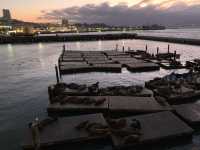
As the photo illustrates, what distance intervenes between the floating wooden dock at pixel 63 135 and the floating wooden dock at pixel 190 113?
5917mm

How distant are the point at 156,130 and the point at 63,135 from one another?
5.70 metres

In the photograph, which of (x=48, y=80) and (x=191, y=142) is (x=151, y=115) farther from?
(x=48, y=80)

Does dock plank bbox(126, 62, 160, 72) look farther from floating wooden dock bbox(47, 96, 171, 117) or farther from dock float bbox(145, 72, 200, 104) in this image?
floating wooden dock bbox(47, 96, 171, 117)

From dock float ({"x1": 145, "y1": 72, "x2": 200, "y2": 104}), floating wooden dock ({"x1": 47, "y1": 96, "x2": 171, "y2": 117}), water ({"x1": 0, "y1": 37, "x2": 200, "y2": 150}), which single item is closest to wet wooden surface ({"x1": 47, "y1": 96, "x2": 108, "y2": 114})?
floating wooden dock ({"x1": 47, "y1": 96, "x2": 171, "y2": 117})

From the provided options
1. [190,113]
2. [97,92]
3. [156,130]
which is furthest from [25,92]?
[190,113]

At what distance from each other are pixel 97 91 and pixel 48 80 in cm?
1285

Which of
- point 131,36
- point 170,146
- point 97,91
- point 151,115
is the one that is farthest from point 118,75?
point 131,36

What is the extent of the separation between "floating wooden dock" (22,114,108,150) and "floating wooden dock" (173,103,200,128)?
5.92 meters

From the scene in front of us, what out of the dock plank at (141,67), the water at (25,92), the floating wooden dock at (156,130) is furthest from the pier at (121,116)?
the dock plank at (141,67)

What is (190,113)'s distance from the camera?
18.1m

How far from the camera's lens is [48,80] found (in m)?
34.0

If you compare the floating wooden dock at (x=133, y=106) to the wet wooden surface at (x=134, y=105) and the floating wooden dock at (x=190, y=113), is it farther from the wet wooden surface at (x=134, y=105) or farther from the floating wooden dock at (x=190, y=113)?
the floating wooden dock at (x=190, y=113)

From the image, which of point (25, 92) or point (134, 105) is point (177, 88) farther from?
point (25, 92)

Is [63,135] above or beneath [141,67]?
beneath
